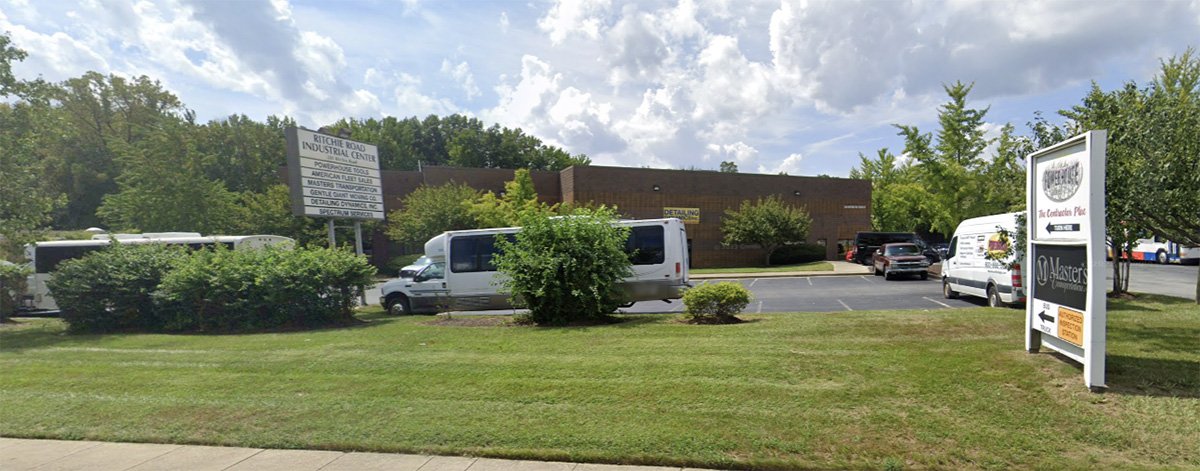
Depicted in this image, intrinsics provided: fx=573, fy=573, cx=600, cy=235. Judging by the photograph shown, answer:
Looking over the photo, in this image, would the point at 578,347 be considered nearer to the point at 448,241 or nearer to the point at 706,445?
the point at 706,445

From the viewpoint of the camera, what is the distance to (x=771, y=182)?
39844 mm

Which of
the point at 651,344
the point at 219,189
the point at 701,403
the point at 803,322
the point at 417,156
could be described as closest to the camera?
the point at 701,403

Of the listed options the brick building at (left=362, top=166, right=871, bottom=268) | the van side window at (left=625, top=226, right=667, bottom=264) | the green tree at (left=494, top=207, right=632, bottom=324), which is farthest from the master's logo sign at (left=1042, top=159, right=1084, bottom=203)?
the brick building at (left=362, top=166, right=871, bottom=268)

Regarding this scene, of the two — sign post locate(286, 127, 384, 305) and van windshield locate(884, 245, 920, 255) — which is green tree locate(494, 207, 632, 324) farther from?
van windshield locate(884, 245, 920, 255)

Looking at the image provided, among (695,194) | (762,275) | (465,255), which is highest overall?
(695,194)

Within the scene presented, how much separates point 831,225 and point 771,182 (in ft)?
19.7

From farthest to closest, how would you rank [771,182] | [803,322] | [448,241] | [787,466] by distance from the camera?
[771,182], [448,241], [803,322], [787,466]

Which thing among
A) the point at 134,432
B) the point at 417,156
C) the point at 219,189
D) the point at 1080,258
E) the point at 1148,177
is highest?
the point at 417,156

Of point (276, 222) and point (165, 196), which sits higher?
point (165, 196)

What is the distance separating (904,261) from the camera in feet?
74.2

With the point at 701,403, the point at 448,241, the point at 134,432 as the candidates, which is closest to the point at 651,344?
the point at 701,403

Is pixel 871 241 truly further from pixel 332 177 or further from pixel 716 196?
pixel 332 177

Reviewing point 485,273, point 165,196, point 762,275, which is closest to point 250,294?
point 485,273

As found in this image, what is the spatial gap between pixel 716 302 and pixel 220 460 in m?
7.46
